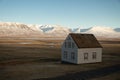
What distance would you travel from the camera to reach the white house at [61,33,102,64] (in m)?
41.3

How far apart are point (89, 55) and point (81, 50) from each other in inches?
92.2

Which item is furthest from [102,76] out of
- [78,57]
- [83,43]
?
[83,43]

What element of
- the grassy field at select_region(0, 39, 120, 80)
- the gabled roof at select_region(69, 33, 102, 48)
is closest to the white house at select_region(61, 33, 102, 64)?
the gabled roof at select_region(69, 33, 102, 48)

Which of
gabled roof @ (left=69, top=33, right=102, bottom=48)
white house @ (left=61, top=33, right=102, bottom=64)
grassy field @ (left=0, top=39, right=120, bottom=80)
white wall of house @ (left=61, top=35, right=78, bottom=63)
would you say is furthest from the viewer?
gabled roof @ (left=69, top=33, right=102, bottom=48)

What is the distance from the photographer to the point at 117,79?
27906 millimetres

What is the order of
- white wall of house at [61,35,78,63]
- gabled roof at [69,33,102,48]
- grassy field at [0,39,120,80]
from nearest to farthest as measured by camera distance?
grassy field at [0,39,120,80], white wall of house at [61,35,78,63], gabled roof at [69,33,102,48]

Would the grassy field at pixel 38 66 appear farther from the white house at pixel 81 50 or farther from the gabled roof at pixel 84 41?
the gabled roof at pixel 84 41

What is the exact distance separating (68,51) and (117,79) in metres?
17.3

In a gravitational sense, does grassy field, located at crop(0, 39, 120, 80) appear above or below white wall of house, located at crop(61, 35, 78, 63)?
below

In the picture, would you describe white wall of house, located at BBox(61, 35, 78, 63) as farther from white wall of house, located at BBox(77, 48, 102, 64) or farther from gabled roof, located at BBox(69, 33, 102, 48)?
white wall of house, located at BBox(77, 48, 102, 64)

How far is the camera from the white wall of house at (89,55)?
136ft

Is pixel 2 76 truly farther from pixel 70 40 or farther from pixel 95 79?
pixel 70 40

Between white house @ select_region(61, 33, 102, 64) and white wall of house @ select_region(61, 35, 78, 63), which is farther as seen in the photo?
white wall of house @ select_region(61, 35, 78, 63)

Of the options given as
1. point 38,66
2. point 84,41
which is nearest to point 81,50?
point 84,41
